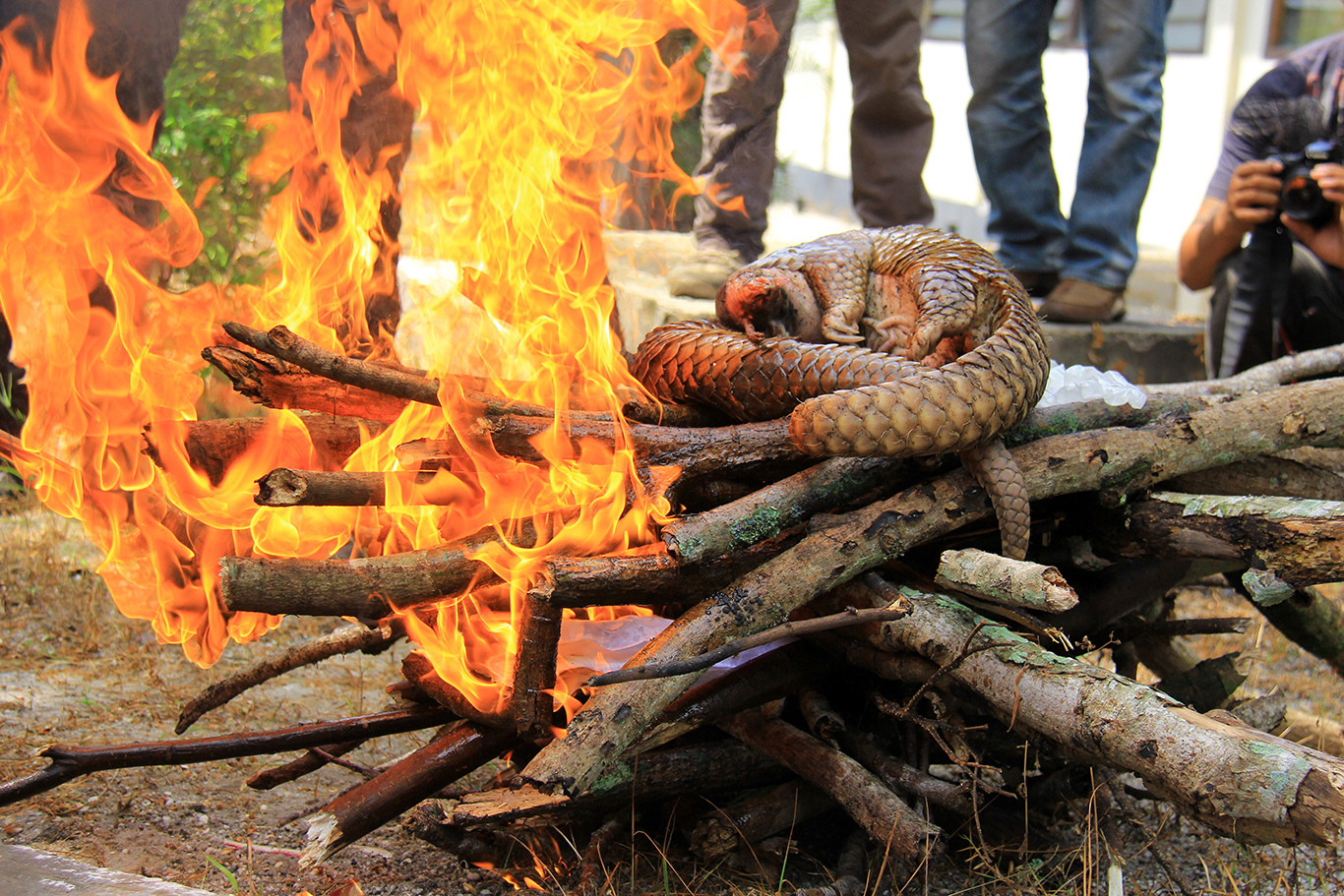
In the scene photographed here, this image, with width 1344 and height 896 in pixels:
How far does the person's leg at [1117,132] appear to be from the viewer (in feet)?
16.0

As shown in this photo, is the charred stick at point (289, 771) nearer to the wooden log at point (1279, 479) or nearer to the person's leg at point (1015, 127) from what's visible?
the wooden log at point (1279, 479)

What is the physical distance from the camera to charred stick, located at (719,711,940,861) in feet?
6.75

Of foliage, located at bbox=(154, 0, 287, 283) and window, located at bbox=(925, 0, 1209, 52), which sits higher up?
window, located at bbox=(925, 0, 1209, 52)

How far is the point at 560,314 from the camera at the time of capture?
3.00 metres

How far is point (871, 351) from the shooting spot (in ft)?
8.23

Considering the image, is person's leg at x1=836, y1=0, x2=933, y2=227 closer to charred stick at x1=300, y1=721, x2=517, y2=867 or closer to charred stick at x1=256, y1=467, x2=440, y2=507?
charred stick at x1=256, y1=467, x2=440, y2=507

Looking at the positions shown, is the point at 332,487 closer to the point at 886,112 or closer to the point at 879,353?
the point at 879,353

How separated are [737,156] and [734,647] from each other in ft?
13.7

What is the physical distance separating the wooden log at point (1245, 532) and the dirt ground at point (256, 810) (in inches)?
25.1

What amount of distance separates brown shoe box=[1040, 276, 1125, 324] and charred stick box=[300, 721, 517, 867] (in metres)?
4.18

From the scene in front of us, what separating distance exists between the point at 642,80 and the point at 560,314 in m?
1.77

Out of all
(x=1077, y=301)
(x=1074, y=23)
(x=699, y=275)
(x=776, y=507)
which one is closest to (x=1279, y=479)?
(x=776, y=507)

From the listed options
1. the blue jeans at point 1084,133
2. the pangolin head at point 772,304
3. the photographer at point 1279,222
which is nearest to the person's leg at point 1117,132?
the blue jeans at point 1084,133

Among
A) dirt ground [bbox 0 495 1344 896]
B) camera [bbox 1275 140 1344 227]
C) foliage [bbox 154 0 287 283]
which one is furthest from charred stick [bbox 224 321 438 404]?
foliage [bbox 154 0 287 283]
